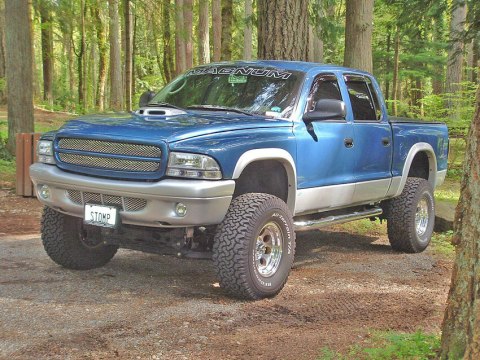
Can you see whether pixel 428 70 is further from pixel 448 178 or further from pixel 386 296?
pixel 386 296

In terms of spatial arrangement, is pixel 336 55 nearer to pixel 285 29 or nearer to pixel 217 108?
pixel 285 29

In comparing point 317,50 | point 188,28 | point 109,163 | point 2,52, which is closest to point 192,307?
point 109,163

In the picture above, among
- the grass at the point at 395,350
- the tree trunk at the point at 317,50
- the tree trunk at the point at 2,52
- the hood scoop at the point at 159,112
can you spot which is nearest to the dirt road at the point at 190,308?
the grass at the point at 395,350

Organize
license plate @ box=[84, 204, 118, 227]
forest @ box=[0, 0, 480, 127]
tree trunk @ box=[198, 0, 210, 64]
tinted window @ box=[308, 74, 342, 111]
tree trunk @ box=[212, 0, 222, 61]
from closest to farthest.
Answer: license plate @ box=[84, 204, 118, 227] < tinted window @ box=[308, 74, 342, 111] < forest @ box=[0, 0, 480, 127] < tree trunk @ box=[198, 0, 210, 64] < tree trunk @ box=[212, 0, 222, 61]

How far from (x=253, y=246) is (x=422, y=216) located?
374 cm

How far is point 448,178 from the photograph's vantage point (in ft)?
50.7

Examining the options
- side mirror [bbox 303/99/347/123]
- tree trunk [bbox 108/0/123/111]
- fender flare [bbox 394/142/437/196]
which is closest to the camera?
side mirror [bbox 303/99/347/123]

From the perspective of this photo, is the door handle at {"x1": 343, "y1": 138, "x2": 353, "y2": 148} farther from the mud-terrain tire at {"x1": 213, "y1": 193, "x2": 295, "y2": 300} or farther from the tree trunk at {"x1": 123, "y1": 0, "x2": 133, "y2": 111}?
the tree trunk at {"x1": 123, "y1": 0, "x2": 133, "y2": 111}

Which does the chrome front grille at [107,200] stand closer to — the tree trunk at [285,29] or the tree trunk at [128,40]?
the tree trunk at [285,29]

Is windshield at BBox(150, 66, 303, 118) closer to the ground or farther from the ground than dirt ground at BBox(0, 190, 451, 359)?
farther from the ground

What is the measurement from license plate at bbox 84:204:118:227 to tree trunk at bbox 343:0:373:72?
306 inches

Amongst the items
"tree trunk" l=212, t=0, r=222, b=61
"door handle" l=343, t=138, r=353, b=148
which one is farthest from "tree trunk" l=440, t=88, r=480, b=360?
"tree trunk" l=212, t=0, r=222, b=61

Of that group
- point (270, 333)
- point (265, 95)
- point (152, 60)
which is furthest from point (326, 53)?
point (270, 333)

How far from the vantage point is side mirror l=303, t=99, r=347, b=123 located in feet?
18.7
